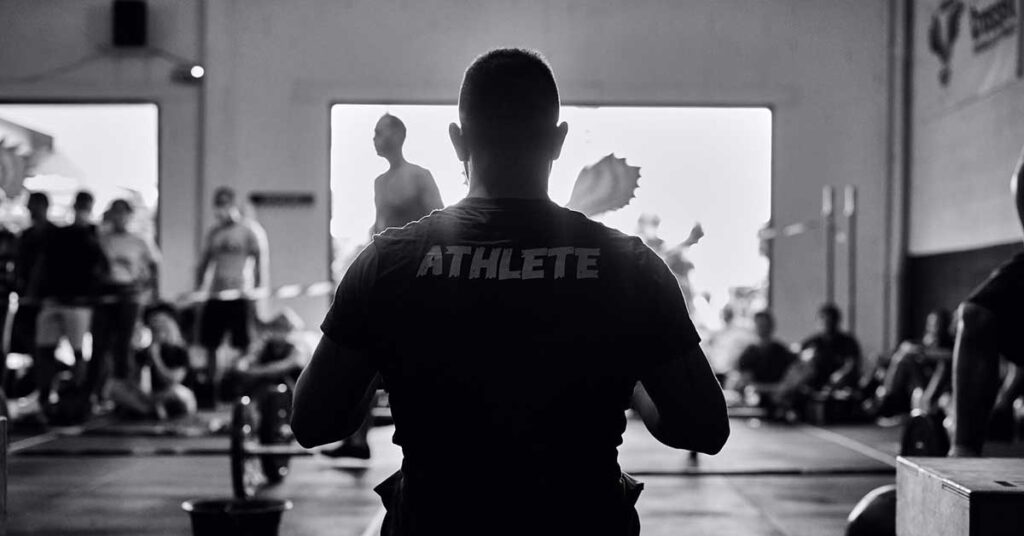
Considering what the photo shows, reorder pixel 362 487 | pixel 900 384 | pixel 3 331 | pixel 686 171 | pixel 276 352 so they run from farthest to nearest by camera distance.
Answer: pixel 686 171, pixel 900 384, pixel 276 352, pixel 3 331, pixel 362 487

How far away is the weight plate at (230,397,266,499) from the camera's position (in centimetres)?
400

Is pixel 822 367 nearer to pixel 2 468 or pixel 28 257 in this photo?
pixel 28 257

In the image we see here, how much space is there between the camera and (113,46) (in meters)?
9.63

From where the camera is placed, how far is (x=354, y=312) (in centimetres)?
129

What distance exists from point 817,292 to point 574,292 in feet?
29.0

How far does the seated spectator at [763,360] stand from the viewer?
772cm

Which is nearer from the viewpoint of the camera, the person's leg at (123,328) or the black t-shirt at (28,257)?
the black t-shirt at (28,257)

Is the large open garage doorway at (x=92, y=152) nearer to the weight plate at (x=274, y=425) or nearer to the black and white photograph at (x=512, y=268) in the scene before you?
the black and white photograph at (x=512, y=268)

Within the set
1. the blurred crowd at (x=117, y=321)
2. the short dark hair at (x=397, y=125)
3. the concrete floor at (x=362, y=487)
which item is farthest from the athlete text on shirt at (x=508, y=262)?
the blurred crowd at (x=117, y=321)

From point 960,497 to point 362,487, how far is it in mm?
3228

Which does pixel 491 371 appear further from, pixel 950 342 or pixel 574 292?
pixel 950 342

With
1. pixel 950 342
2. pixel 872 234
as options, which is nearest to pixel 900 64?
pixel 872 234

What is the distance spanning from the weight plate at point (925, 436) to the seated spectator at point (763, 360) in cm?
385

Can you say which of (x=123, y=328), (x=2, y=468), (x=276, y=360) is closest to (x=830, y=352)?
(x=276, y=360)
